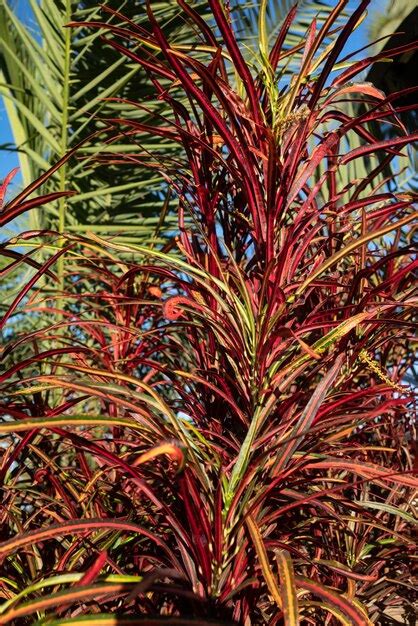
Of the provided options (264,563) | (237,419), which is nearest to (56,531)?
(264,563)

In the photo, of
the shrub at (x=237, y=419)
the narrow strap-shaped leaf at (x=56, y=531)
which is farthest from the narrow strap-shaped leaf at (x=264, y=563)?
the narrow strap-shaped leaf at (x=56, y=531)

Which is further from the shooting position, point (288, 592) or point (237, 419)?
point (237, 419)

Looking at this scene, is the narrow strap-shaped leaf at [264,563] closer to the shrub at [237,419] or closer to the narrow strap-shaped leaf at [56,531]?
the shrub at [237,419]

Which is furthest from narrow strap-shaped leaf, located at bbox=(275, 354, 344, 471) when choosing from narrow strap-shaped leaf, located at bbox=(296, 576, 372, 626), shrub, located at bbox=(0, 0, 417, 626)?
narrow strap-shaped leaf, located at bbox=(296, 576, 372, 626)

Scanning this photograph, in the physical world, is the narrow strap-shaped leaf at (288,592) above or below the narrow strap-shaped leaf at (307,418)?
below

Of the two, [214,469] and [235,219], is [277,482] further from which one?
[235,219]

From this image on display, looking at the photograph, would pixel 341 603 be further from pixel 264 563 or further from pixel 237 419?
pixel 237 419

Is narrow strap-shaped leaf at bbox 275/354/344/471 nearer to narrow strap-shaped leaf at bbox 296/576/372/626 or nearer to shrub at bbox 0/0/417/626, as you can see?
shrub at bbox 0/0/417/626

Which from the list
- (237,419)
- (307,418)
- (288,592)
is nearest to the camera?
(288,592)

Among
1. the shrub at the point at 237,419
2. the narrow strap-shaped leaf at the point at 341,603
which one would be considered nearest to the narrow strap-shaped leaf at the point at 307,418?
the shrub at the point at 237,419

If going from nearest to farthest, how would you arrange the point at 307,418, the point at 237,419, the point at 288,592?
the point at 288,592 < the point at 307,418 < the point at 237,419

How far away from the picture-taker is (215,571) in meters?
0.60

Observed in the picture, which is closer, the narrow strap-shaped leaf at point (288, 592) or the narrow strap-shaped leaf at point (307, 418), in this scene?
the narrow strap-shaped leaf at point (288, 592)

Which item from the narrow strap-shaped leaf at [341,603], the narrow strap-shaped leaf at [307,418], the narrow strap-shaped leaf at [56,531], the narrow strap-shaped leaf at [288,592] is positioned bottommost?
the narrow strap-shaped leaf at [341,603]
